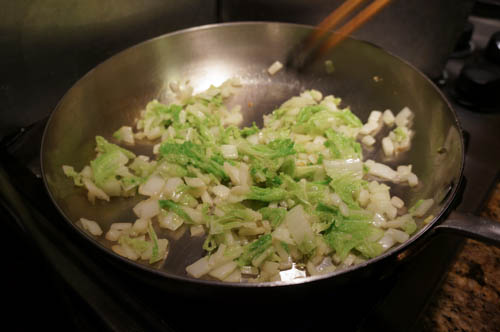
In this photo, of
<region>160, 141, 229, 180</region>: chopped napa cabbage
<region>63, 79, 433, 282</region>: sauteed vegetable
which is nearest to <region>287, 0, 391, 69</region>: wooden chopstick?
<region>63, 79, 433, 282</region>: sauteed vegetable

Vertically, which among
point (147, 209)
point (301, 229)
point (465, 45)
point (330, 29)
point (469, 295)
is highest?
point (330, 29)

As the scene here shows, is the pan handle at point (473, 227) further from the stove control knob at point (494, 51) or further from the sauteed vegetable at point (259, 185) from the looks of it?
the stove control knob at point (494, 51)

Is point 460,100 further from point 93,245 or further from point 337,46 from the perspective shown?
point 93,245

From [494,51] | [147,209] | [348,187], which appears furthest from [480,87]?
[147,209]

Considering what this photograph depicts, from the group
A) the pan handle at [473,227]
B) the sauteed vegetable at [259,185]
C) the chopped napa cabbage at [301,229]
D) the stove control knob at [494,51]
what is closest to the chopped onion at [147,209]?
the sauteed vegetable at [259,185]

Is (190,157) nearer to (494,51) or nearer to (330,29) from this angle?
(330,29)

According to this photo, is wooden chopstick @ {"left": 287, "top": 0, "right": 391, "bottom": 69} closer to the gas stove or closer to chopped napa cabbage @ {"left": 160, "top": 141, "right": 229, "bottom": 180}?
the gas stove

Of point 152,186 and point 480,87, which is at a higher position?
point 152,186
